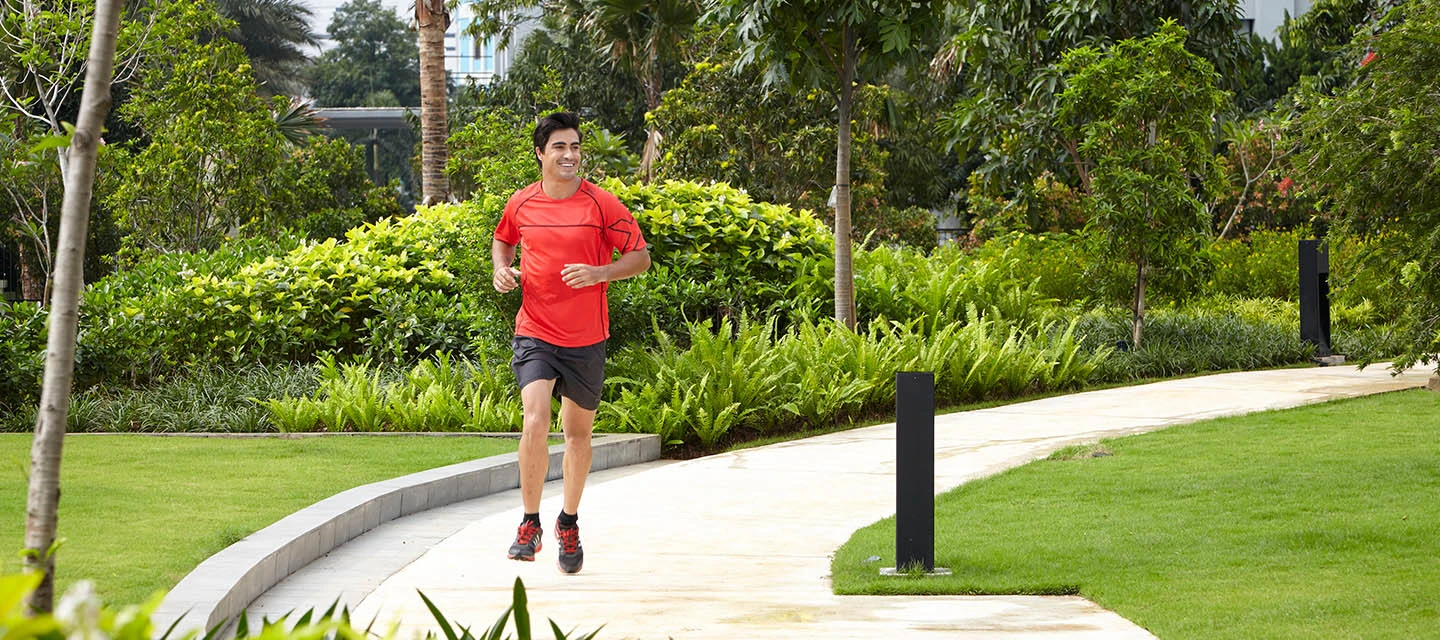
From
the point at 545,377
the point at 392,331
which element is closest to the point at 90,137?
the point at 545,377

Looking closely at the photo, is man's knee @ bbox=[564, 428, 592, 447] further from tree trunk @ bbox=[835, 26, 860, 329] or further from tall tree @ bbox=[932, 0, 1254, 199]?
tall tree @ bbox=[932, 0, 1254, 199]

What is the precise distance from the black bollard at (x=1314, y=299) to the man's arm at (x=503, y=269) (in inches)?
445

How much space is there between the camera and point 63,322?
99.1 inches

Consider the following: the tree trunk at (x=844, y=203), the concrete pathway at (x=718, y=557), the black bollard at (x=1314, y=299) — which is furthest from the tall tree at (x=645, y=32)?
the concrete pathway at (x=718, y=557)

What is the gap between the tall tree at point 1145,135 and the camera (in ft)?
46.7

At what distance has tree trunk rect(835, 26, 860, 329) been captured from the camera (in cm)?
1284


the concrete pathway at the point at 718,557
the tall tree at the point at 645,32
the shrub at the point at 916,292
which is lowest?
the concrete pathway at the point at 718,557

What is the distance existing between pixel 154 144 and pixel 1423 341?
14.4m

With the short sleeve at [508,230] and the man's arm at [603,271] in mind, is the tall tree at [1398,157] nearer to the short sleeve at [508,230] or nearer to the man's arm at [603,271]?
the man's arm at [603,271]

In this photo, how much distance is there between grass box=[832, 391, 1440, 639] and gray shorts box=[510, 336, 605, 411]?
133 centimetres

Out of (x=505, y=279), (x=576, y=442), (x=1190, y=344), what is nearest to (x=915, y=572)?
(x=576, y=442)

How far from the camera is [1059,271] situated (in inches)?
781

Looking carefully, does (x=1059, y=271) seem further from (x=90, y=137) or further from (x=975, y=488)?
(x=90, y=137)

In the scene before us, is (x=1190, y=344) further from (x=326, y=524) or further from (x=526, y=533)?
(x=326, y=524)
